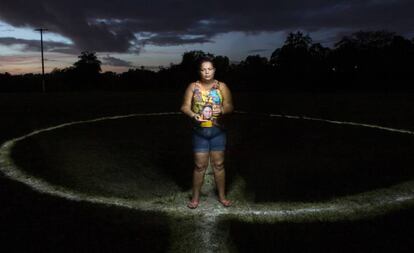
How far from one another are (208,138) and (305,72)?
45855mm

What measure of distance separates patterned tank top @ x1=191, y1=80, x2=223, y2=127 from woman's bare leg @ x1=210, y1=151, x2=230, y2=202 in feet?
1.35

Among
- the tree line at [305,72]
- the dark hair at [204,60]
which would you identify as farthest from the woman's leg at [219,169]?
the tree line at [305,72]

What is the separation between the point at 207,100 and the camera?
5.50 metres

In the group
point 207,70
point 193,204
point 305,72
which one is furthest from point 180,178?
point 305,72

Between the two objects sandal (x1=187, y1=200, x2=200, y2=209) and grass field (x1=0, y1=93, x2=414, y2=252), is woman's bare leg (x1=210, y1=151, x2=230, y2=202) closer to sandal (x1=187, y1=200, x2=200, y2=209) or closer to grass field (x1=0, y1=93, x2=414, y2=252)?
sandal (x1=187, y1=200, x2=200, y2=209)

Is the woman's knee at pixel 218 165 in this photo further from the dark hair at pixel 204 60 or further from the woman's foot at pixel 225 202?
the dark hair at pixel 204 60

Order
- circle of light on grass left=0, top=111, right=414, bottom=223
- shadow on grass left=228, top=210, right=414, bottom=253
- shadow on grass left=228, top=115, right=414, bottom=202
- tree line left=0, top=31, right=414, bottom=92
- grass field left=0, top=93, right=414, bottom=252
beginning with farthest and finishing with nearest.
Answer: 1. tree line left=0, top=31, right=414, bottom=92
2. shadow on grass left=228, top=115, right=414, bottom=202
3. circle of light on grass left=0, top=111, right=414, bottom=223
4. grass field left=0, top=93, right=414, bottom=252
5. shadow on grass left=228, top=210, right=414, bottom=253

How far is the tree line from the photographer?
152 ft

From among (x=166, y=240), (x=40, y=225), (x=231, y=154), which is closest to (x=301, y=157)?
(x=231, y=154)

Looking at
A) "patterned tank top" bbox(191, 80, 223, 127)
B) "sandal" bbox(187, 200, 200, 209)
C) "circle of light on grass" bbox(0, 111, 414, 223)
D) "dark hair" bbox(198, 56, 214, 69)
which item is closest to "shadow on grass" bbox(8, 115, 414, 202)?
"circle of light on grass" bbox(0, 111, 414, 223)

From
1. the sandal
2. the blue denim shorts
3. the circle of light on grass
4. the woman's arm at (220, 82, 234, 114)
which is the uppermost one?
the woman's arm at (220, 82, 234, 114)

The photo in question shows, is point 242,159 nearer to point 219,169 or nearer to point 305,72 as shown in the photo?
point 219,169

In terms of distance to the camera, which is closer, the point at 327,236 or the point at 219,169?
the point at 327,236

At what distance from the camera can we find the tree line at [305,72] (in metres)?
46.2
